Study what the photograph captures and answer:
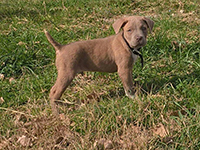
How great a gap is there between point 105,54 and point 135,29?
0.58 meters

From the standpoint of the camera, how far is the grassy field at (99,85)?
3.46 m

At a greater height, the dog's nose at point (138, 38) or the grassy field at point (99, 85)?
the dog's nose at point (138, 38)

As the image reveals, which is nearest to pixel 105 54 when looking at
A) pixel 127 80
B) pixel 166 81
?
pixel 127 80

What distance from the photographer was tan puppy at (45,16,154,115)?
4.08 meters

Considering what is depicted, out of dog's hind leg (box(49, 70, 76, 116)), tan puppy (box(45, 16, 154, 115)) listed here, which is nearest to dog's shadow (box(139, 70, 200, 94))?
tan puppy (box(45, 16, 154, 115))

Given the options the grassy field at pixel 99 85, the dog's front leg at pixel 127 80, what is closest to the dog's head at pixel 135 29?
the dog's front leg at pixel 127 80

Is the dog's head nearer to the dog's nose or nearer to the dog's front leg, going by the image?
the dog's nose

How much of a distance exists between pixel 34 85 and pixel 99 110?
1605 millimetres

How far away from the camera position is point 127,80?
432 centimetres

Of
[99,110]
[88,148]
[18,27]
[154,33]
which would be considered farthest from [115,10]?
[88,148]

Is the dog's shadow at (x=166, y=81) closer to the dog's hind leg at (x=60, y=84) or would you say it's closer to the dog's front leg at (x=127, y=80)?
the dog's front leg at (x=127, y=80)

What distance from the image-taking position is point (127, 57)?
13.8 ft

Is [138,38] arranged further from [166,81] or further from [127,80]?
[166,81]

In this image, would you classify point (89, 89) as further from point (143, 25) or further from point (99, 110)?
point (143, 25)
